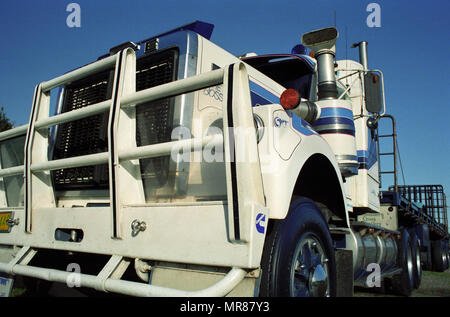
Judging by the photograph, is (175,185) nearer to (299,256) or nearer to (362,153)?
(299,256)

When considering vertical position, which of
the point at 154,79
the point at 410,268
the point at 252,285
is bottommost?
the point at 410,268

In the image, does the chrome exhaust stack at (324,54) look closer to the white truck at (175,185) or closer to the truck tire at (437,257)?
the white truck at (175,185)

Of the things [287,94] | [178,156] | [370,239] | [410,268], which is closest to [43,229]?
[178,156]

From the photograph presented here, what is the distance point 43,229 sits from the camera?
254 cm

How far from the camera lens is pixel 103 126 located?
2.72m

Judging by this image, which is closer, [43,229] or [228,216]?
[228,216]

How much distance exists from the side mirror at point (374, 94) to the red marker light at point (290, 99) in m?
2.03

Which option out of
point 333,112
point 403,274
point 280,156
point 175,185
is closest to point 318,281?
point 280,156

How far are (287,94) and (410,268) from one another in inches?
214

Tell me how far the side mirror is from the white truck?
3.65 ft

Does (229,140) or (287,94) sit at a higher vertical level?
(287,94)

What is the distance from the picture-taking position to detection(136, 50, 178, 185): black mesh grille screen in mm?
2410

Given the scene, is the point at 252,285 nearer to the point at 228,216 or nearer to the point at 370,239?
the point at 228,216
